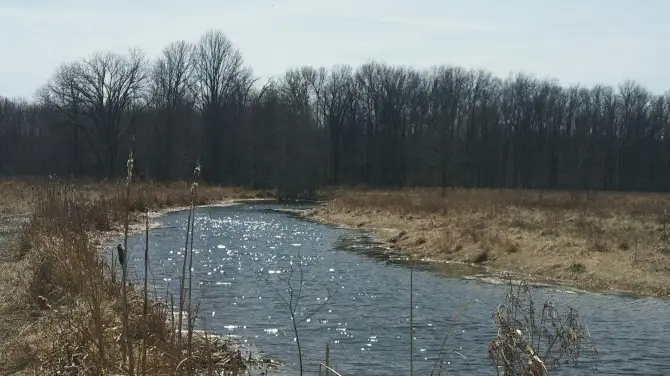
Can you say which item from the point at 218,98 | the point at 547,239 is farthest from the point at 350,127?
the point at 547,239

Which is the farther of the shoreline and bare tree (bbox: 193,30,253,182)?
bare tree (bbox: 193,30,253,182)

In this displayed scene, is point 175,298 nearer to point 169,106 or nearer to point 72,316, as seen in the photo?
point 72,316

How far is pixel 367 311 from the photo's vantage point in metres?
12.2

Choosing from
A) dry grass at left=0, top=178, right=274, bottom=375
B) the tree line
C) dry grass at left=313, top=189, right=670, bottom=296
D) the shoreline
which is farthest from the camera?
the tree line

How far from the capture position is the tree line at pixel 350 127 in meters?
61.2

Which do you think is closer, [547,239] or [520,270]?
[520,270]

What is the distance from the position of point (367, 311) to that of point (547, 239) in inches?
386

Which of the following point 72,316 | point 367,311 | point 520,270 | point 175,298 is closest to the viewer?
point 72,316

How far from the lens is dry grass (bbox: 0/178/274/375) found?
5059 mm

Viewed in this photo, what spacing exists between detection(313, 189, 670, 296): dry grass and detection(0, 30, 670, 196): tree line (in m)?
25.9

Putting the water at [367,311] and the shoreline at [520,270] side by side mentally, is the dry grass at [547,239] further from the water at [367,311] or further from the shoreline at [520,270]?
the water at [367,311]

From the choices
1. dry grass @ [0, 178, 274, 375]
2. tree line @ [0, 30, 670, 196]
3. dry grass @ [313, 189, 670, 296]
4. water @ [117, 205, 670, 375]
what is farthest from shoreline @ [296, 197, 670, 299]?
tree line @ [0, 30, 670, 196]

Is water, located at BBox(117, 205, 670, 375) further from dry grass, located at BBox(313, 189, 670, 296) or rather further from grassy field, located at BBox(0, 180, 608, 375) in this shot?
dry grass, located at BBox(313, 189, 670, 296)

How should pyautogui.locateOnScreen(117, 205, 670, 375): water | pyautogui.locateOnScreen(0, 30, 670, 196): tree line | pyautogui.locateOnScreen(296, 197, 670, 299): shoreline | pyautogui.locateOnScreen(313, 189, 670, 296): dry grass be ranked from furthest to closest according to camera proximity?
pyautogui.locateOnScreen(0, 30, 670, 196): tree line, pyautogui.locateOnScreen(313, 189, 670, 296): dry grass, pyautogui.locateOnScreen(296, 197, 670, 299): shoreline, pyautogui.locateOnScreen(117, 205, 670, 375): water
